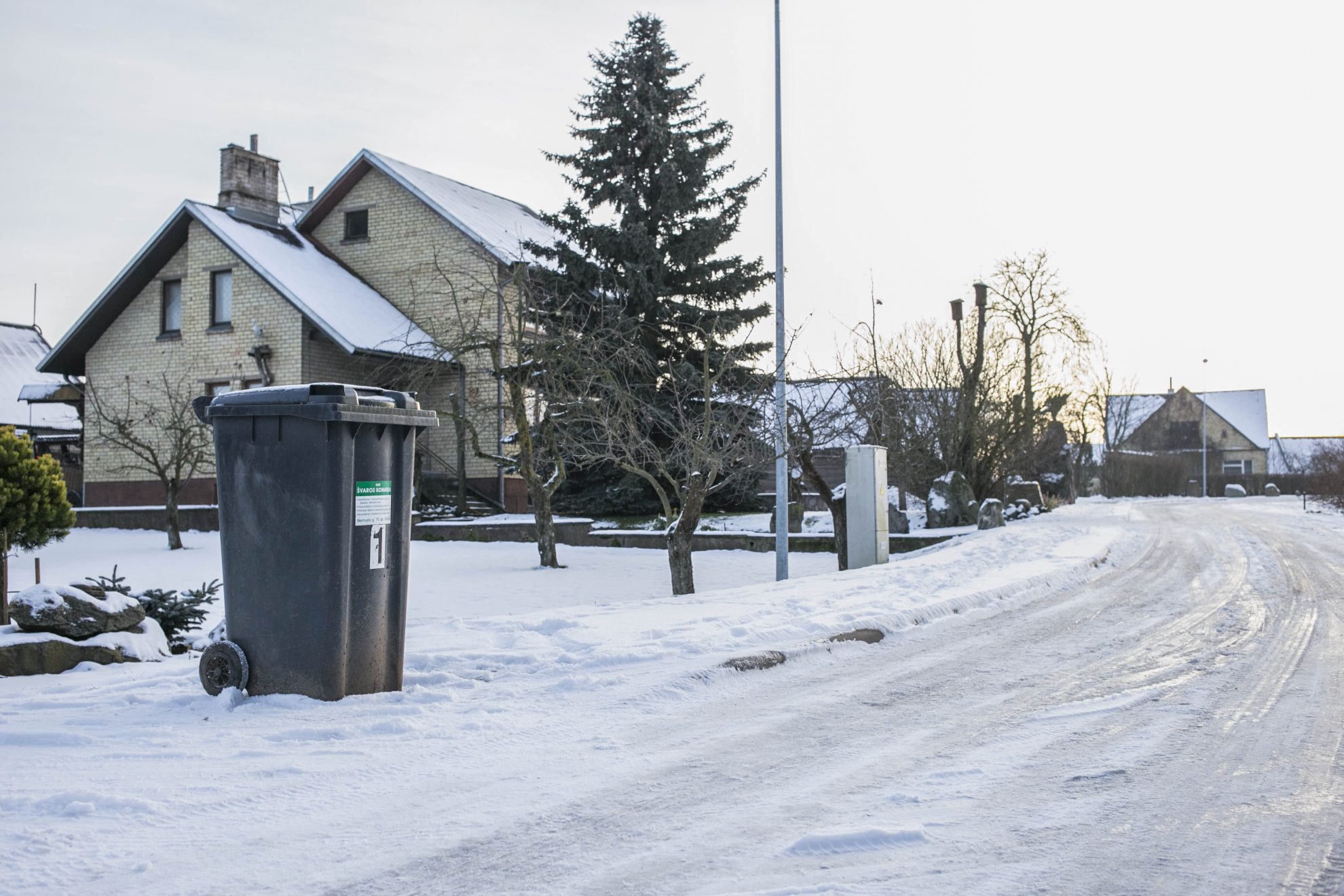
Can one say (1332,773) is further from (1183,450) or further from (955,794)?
(1183,450)

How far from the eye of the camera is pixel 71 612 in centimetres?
775

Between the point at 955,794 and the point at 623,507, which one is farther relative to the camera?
the point at 623,507

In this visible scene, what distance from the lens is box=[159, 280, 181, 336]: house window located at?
99.0 ft

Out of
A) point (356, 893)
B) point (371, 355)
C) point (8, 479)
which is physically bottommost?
point (356, 893)

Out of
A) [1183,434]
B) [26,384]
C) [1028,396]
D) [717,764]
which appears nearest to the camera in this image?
[717,764]

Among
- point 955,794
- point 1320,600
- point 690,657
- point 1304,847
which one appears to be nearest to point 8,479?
point 690,657

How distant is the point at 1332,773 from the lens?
468cm

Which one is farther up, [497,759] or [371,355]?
[371,355]

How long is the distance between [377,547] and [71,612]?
3227mm

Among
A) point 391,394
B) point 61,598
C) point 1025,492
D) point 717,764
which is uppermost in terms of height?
point 391,394

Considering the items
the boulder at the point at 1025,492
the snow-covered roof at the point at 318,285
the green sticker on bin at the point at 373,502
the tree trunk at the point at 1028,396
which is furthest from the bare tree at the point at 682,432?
the boulder at the point at 1025,492

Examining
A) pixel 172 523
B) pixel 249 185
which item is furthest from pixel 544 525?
pixel 249 185

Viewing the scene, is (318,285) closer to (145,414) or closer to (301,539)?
(145,414)

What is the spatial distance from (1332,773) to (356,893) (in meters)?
4.11
